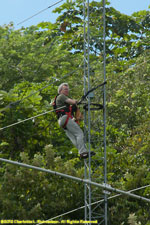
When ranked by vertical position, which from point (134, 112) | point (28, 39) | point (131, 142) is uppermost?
point (28, 39)

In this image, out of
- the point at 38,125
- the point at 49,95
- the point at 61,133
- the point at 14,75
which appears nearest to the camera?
the point at 38,125

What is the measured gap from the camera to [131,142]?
47.5ft

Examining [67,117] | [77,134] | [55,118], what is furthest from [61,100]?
[55,118]

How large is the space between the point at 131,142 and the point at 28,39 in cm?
854

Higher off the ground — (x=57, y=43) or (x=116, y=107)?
(x=57, y=43)

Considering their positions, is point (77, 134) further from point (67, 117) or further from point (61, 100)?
point (61, 100)

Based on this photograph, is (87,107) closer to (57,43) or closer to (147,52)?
(147,52)

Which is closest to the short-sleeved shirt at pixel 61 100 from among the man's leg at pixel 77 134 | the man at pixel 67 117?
the man at pixel 67 117

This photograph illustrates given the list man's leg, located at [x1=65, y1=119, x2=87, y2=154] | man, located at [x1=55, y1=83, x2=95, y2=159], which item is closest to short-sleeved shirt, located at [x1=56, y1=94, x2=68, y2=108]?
man, located at [x1=55, y1=83, x2=95, y2=159]

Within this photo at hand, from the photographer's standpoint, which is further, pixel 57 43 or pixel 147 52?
pixel 57 43

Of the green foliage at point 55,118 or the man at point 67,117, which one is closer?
the man at point 67,117

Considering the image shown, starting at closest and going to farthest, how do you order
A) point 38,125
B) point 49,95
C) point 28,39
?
1. point 38,125
2. point 49,95
3. point 28,39

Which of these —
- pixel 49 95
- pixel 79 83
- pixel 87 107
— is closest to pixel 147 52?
pixel 79 83

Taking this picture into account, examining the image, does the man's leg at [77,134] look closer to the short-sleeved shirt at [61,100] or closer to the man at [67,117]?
the man at [67,117]
